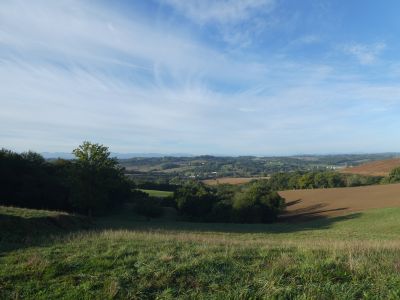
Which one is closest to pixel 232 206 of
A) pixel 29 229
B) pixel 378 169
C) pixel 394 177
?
pixel 29 229

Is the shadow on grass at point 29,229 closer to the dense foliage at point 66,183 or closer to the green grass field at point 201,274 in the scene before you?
the green grass field at point 201,274

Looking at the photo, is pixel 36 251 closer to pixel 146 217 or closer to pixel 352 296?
pixel 352 296

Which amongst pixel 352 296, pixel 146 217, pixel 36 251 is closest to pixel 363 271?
pixel 352 296

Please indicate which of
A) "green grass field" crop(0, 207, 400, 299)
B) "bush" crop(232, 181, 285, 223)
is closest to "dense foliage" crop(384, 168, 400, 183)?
"bush" crop(232, 181, 285, 223)

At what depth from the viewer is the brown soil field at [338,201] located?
5225 cm

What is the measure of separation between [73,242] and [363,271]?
7.85 m

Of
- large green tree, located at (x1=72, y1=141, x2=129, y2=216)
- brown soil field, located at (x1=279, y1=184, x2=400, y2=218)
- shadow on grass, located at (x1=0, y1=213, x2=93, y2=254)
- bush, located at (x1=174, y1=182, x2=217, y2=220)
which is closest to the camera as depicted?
shadow on grass, located at (x1=0, y1=213, x2=93, y2=254)

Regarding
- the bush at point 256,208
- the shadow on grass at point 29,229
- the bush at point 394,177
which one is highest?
the shadow on grass at point 29,229

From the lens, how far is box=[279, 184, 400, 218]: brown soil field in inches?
2057

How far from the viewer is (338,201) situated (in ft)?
199

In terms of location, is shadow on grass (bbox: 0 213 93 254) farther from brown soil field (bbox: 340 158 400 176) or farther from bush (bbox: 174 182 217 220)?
brown soil field (bbox: 340 158 400 176)

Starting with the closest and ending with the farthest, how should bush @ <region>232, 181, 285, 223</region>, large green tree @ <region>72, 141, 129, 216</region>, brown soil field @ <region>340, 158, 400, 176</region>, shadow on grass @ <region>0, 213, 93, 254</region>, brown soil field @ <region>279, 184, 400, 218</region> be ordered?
1. shadow on grass @ <region>0, 213, 93, 254</region>
2. large green tree @ <region>72, 141, 129, 216</region>
3. brown soil field @ <region>279, 184, 400, 218</region>
4. bush @ <region>232, 181, 285, 223</region>
5. brown soil field @ <region>340, 158, 400, 176</region>

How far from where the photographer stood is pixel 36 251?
942 centimetres

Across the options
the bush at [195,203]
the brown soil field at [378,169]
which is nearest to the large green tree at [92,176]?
the bush at [195,203]
